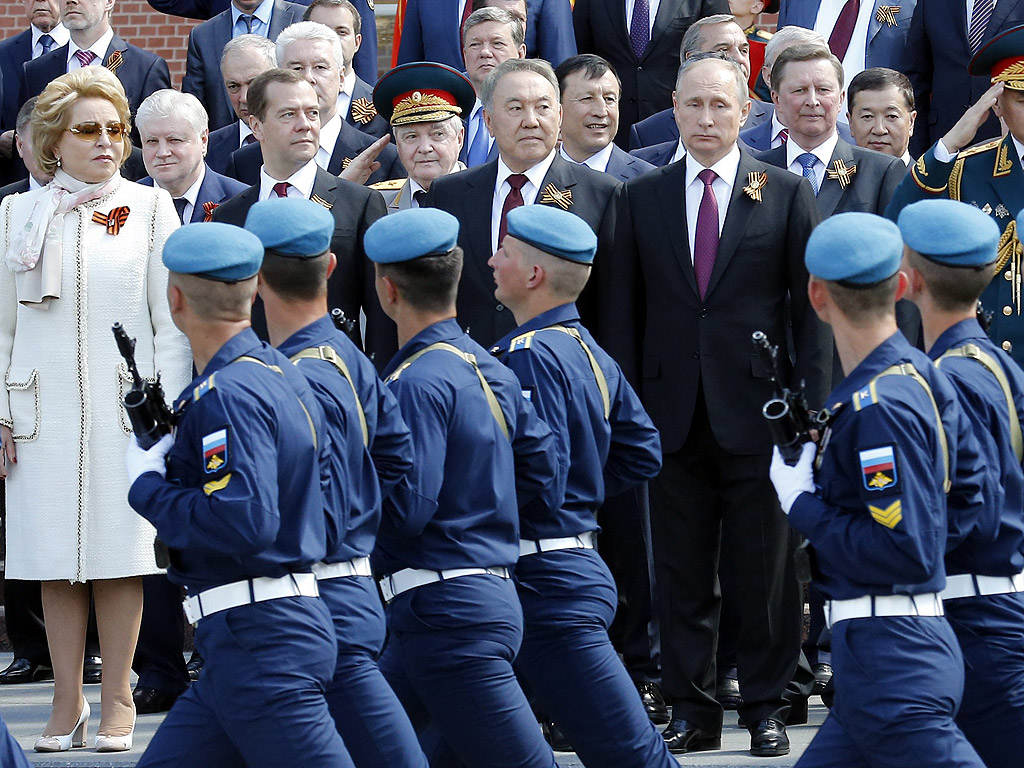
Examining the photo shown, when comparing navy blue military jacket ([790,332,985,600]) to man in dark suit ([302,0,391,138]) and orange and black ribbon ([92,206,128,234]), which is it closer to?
orange and black ribbon ([92,206,128,234])

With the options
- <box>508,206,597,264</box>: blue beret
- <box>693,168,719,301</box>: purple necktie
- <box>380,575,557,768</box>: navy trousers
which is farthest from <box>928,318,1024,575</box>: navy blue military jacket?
<box>693,168,719,301</box>: purple necktie

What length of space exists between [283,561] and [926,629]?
1.47 meters

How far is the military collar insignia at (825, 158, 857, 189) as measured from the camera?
6.79 metres

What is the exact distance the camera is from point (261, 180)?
7.00m

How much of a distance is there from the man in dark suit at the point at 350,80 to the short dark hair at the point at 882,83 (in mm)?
2174

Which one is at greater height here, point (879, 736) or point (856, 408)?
point (856, 408)

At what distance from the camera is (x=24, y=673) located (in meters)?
7.43

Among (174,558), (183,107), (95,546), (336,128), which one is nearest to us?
(174,558)

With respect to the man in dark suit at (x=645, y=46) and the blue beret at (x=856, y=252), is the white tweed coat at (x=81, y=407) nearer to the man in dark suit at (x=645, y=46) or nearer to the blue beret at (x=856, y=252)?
the blue beret at (x=856, y=252)

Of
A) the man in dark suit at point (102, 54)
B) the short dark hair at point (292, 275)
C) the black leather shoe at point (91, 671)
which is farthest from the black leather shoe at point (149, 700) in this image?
the man in dark suit at point (102, 54)

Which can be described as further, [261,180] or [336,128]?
[336,128]

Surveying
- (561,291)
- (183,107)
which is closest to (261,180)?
(183,107)

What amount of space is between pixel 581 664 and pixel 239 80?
4.34m

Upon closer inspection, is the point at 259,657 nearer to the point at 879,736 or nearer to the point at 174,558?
the point at 174,558
